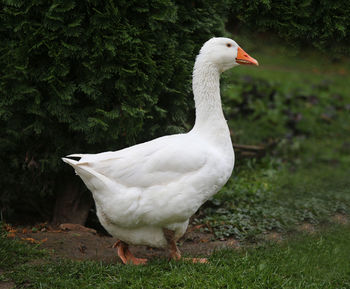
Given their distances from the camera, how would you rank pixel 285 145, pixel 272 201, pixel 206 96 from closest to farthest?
pixel 206 96, pixel 272 201, pixel 285 145

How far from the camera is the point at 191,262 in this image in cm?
400

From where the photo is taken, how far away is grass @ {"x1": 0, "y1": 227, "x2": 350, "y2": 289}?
3646 mm

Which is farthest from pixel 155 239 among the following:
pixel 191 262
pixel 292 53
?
pixel 292 53

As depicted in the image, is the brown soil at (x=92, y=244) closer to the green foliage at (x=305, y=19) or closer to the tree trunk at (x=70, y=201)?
the tree trunk at (x=70, y=201)

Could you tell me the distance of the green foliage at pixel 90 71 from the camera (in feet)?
14.5

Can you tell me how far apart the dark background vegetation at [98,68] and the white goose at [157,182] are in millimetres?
646

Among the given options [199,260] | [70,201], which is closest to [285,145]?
[70,201]

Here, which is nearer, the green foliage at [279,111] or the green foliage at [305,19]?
the green foliage at [305,19]

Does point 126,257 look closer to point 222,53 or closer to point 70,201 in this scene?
point 70,201

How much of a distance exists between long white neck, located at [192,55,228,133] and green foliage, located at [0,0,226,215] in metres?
0.52

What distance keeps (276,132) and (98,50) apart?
17.9 feet

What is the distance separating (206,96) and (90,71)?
1.19 meters

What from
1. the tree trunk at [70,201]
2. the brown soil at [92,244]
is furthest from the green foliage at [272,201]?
the tree trunk at [70,201]

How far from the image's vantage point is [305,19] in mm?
5090
